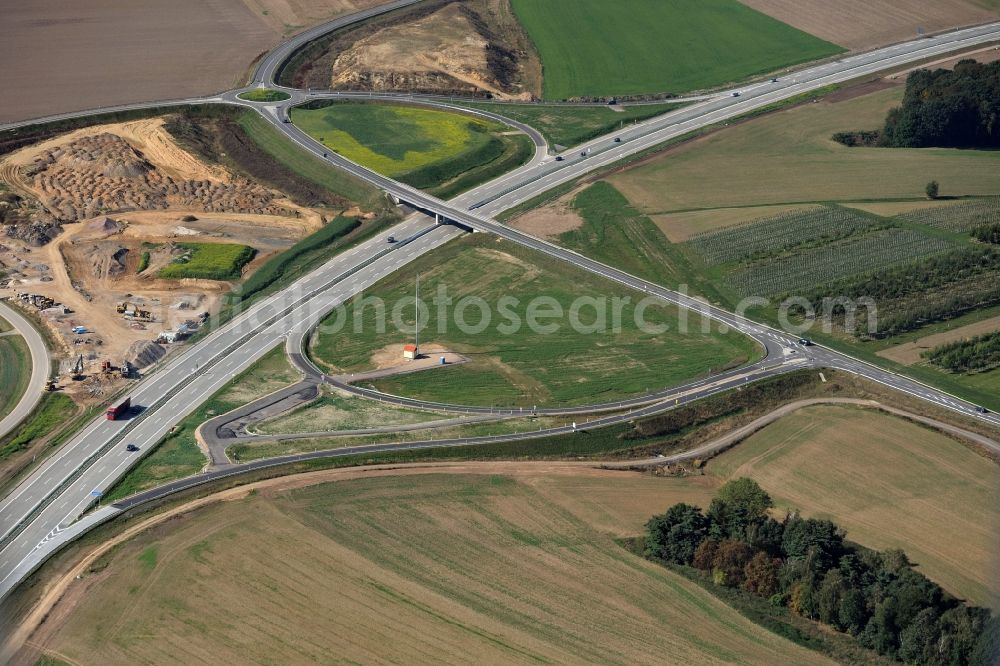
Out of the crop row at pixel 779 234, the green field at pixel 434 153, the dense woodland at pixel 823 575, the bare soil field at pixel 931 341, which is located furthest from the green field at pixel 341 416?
the green field at pixel 434 153

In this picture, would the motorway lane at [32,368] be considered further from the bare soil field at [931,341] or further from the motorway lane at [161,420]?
the bare soil field at [931,341]

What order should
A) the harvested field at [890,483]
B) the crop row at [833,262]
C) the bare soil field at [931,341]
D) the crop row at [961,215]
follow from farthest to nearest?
the crop row at [961,215] < the crop row at [833,262] < the bare soil field at [931,341] < the harvested field at [890,483]

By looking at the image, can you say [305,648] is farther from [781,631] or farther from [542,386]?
[542,386]

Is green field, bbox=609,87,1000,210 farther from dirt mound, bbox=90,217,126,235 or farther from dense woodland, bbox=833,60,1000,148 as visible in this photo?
dirt mound, bbox=90,217,126,235

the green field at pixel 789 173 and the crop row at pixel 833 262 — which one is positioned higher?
the green field at pixel 789 173

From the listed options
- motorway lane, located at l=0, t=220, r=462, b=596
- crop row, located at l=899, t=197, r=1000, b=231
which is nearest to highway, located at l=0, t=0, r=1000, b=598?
motorway lane, located at l=0, t=220, r=462, b=596

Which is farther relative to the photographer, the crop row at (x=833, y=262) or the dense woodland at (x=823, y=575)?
the crop row at (x=833, y=262)

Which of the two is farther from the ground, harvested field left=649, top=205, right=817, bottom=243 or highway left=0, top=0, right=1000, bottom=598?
harvested field left=649, top=205, right=817, bottom=243
